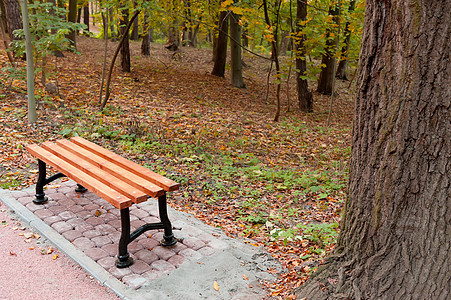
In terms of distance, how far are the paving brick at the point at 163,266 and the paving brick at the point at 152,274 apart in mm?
41

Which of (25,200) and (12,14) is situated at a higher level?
(12,14)

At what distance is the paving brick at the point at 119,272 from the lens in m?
3.47

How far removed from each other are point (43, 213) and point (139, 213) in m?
1.11

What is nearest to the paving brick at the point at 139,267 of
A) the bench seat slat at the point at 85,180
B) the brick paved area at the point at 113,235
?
the brick paved area at the point at 113,235

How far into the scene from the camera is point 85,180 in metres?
3.86

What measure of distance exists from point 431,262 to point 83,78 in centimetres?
1011

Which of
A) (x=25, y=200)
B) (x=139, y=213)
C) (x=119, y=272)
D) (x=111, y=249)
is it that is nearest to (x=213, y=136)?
(x=139, y=213)

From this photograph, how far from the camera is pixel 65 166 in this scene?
425 centimetres

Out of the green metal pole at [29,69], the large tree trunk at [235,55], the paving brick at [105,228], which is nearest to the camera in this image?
the paving brick at [105,228]

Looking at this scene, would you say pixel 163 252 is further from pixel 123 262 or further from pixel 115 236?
pixel 115 236

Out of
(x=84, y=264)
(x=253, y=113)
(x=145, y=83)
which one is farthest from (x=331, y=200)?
(x=145, y=83)

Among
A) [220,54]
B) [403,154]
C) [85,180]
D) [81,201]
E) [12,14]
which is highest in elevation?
[12,14]

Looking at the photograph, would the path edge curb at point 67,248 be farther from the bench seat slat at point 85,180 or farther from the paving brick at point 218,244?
the paving brick at point 218,244

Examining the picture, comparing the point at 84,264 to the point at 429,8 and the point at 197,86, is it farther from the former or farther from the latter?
the point at 197,86
